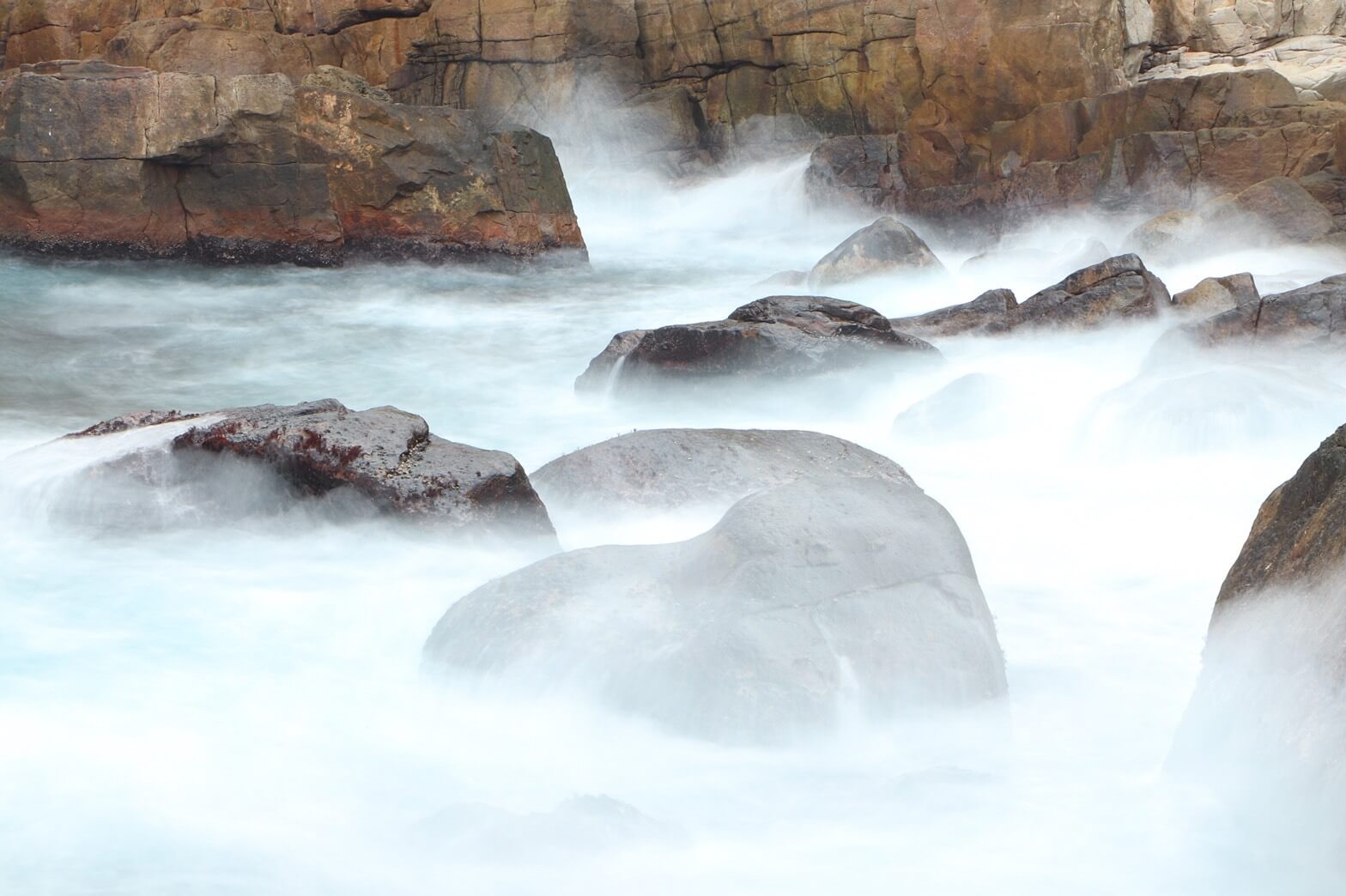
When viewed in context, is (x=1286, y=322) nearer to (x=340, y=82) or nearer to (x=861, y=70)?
(x=340, y=82)

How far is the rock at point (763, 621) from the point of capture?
359cm

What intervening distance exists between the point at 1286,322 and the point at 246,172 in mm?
8559

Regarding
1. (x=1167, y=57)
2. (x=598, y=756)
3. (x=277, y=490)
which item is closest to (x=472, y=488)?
(x=277, y=490)

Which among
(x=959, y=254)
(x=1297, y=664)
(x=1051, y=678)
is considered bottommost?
(x=959, y=254)

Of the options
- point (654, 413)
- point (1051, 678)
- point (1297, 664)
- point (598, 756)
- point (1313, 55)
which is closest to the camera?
point (1297, 664)

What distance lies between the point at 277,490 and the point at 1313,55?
18832 mm

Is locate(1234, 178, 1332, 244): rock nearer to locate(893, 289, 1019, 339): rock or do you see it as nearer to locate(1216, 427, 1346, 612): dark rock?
locate(893, 289, 1019, 339): rock

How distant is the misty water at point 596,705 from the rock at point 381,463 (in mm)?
142

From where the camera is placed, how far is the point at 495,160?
13.2m

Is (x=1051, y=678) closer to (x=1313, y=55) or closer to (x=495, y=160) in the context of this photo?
(x=495, y=160)

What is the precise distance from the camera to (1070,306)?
9.45 m

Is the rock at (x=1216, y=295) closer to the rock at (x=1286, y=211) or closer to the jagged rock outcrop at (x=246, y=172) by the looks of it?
the rock at (x=1286, y=211)

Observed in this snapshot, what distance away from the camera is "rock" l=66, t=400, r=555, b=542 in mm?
5242

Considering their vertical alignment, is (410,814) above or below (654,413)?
above
